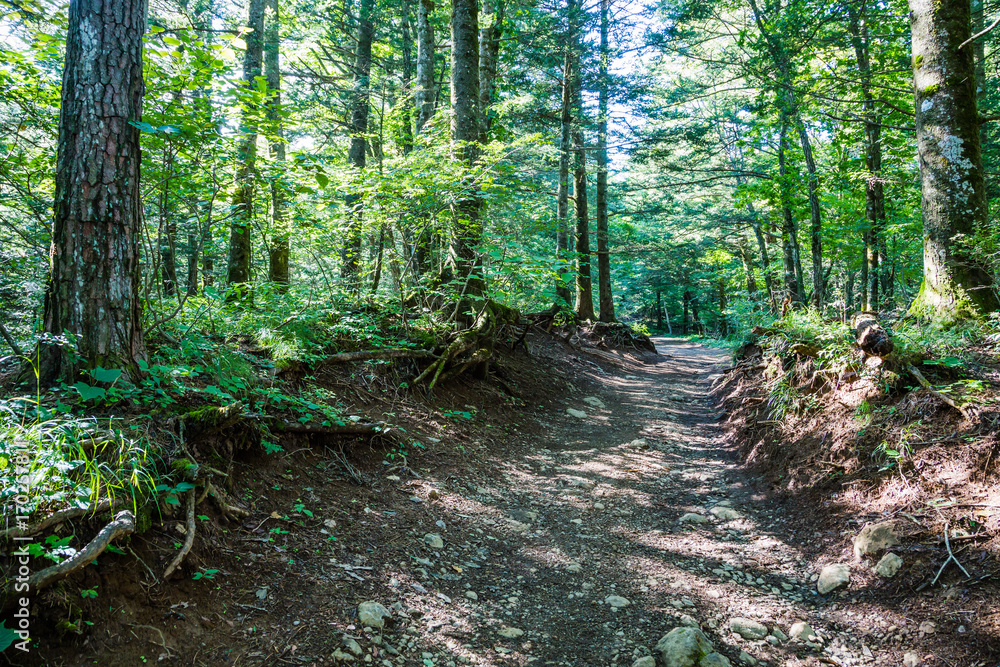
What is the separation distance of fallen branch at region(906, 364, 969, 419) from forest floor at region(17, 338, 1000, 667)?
1095 mm

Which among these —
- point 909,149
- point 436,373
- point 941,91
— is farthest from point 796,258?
point 436,373

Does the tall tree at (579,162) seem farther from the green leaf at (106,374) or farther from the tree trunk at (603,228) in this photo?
the green leaf at (106,374)

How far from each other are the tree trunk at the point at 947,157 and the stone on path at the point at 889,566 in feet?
9.95

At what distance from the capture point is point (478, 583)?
3363mm

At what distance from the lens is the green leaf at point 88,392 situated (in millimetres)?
2787

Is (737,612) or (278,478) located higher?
(278,478)

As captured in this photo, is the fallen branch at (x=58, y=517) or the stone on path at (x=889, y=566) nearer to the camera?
the fallen branch at (x=58, y=517)

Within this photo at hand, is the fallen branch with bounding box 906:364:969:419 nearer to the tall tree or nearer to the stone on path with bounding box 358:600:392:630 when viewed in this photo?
the stone on path with bounding box 358:600:392:630

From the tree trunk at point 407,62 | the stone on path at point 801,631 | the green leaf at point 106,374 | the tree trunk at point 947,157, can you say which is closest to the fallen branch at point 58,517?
the green leaf at point 106,374

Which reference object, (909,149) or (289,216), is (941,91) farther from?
(289,216)

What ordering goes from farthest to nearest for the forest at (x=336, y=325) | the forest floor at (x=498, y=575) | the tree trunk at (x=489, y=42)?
the tree trunk at (x=489, y=42) < the forest at (x=336, y=325) < the forest floor at (x=498, y=575)

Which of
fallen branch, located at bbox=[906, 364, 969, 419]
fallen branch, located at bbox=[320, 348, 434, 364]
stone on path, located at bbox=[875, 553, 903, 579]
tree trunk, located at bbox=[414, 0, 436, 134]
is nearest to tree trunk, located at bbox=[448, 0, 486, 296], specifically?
fallen branch, located at bbox=[320, 348, 434, 364]

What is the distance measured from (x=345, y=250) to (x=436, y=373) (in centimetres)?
294

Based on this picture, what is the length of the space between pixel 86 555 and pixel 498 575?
93.9 inches
